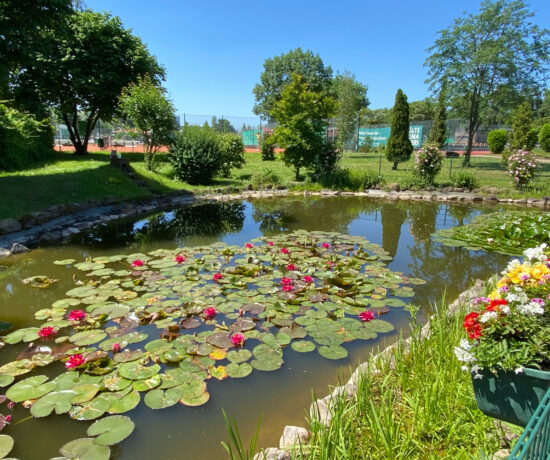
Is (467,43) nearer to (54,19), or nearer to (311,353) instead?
(54,19)

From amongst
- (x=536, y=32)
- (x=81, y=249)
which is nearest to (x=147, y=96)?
(x=81, y=249)

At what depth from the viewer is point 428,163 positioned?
40.8ft

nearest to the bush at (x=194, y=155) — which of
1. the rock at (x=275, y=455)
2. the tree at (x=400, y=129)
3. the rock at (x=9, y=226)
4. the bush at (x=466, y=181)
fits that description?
the rock at (x=9, y=226)

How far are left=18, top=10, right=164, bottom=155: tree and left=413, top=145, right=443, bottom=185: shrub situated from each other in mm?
10846

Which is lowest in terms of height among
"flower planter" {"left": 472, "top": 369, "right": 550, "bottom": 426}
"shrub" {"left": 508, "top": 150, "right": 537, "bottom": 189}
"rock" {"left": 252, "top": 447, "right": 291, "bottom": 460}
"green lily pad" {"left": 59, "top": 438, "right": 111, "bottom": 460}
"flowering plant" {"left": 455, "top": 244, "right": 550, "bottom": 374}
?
"green lily pad" {"left": 59, "top": 438, "right": 111, "bottom": 460}

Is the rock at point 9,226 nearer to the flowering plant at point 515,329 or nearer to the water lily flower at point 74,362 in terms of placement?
the water lily flower at point 74,362

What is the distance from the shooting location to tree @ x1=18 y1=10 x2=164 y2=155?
45.2 feet

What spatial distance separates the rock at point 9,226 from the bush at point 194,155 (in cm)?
631

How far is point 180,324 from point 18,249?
13.1ft

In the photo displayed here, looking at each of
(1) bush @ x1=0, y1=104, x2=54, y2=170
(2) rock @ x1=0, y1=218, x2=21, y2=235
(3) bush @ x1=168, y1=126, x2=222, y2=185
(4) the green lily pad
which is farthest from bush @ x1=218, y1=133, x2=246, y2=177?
(4) the green lily pad

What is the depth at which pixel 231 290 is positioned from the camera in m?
4.30

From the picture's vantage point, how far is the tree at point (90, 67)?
45.2 ft

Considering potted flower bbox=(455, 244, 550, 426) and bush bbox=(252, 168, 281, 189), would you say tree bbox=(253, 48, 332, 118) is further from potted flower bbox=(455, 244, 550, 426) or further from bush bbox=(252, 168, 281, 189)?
potted flower bbox=(455, 244, 550, 426)

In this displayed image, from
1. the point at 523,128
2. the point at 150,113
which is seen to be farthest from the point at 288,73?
the point at 150,113
